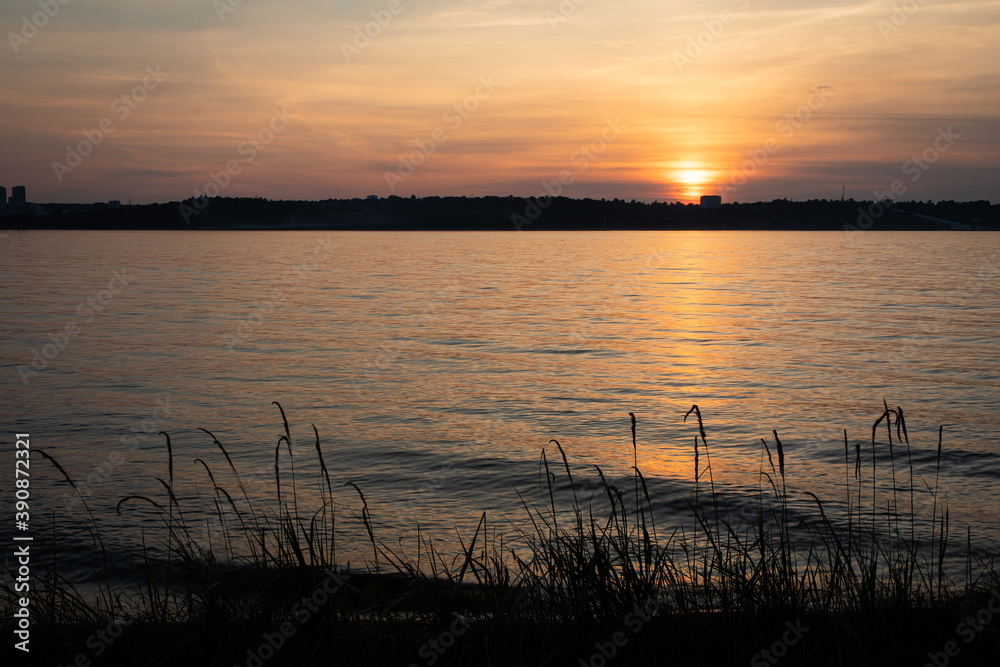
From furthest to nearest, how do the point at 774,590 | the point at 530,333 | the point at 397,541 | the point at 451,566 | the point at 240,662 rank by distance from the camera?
1. the point at 530,333
2. the point at 397,541
3. the point at 451,566
4. the point at 774,590
5. the point at 240,662

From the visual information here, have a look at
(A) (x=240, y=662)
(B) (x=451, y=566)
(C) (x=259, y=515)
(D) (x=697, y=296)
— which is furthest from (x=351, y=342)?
(D) (x=697, y=296)

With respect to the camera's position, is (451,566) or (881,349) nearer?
(451,566)

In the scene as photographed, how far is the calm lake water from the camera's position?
36.1 ft

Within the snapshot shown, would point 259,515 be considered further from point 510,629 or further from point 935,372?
point 935,372

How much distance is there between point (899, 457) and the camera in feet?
40.5

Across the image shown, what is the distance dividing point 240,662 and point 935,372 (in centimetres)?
1927

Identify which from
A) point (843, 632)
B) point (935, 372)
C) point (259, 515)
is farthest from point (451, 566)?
point (935, 372)

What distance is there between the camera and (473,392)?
56.4ft

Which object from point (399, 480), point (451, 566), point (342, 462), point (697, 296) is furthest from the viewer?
point (697, 296)

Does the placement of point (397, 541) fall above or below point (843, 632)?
below

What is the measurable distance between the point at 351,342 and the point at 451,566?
17098 mm

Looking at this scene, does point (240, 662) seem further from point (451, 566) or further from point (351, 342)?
point (351, 342)

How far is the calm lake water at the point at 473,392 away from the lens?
11.0 metres

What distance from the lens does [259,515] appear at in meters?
9.62
